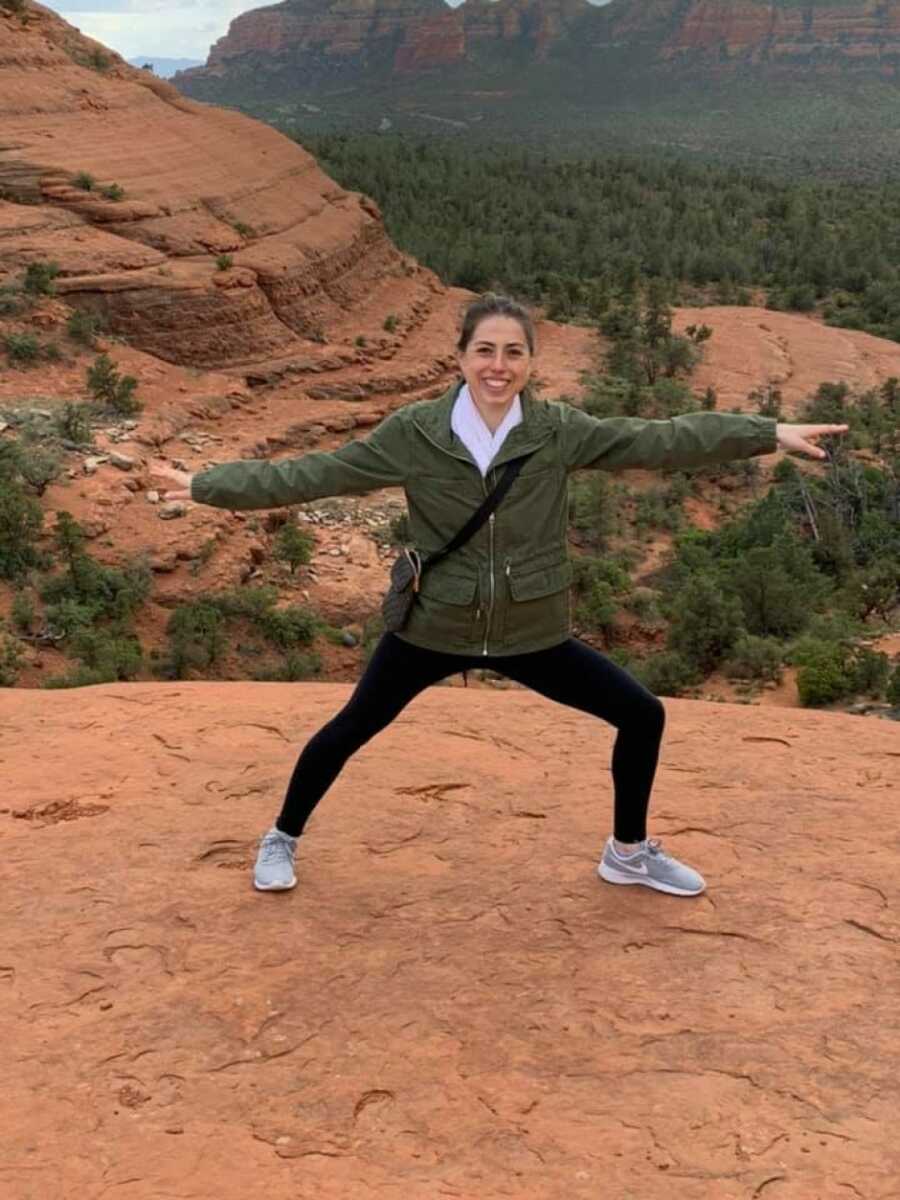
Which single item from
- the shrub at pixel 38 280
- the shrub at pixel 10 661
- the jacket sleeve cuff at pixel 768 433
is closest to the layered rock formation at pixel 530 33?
the shrub at pixel 38 280

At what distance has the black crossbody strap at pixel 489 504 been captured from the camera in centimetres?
268

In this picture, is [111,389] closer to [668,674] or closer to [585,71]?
[668,674]

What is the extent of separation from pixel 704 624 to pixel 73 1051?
9.12 metres

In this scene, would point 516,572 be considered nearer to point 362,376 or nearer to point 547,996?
point 547,996

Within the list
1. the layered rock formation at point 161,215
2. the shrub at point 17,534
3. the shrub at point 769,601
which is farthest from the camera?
the layered rock formation at point 161,215

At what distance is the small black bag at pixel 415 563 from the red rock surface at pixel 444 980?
2.95 feet

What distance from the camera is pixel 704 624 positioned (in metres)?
11.0

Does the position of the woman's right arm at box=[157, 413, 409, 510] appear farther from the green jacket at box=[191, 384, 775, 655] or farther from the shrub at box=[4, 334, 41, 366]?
the shrub at box=[4, 334, 41, 366]

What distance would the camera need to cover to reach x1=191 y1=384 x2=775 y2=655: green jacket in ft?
8.89

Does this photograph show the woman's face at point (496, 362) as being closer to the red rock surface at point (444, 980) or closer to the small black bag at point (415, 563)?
the small black bag at point (415, 563)

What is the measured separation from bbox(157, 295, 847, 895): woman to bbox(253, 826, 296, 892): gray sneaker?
583mm

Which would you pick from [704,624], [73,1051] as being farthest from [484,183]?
[73,1051]

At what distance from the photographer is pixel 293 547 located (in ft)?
41.8

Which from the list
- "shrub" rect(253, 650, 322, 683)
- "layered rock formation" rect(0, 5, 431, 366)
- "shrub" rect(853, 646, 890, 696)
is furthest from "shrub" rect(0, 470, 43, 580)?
"shrub" rect(853, 646, 890, 696)
